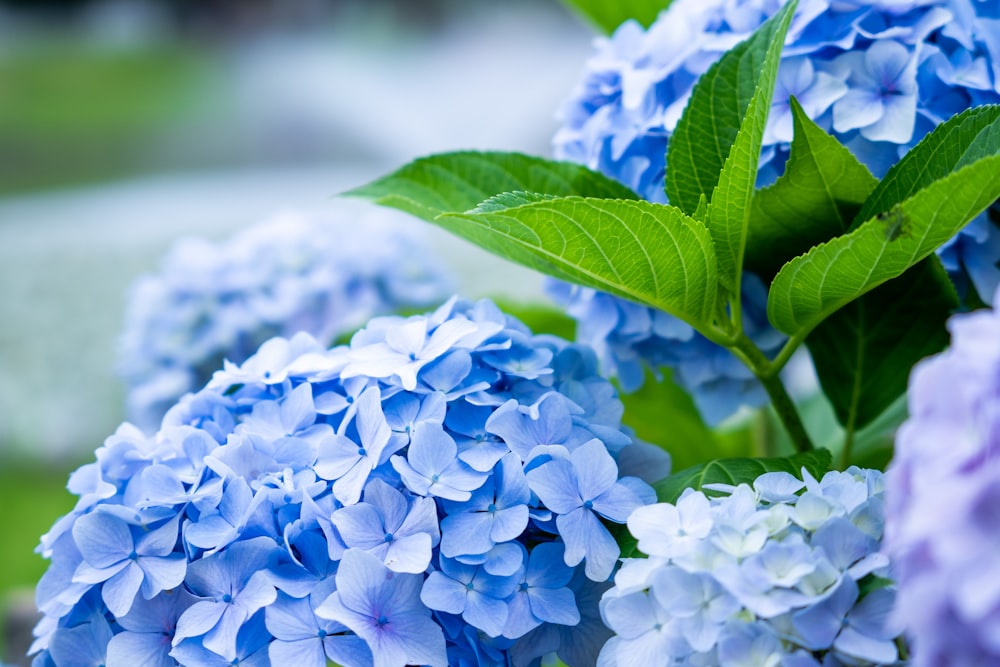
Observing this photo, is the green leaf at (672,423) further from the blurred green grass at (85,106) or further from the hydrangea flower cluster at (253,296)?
the blurred green grass at (85,106)

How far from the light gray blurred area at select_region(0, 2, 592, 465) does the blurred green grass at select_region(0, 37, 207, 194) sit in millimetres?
146

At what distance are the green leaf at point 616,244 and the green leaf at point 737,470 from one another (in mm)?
73

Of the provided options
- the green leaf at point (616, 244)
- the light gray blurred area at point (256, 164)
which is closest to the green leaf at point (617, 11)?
the light gray blurred area at point (256, 164)

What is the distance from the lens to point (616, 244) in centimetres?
48

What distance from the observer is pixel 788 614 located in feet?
1.31

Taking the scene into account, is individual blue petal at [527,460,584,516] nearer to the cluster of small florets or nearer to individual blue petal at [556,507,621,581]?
individual blue petal at [556,507,621,581]

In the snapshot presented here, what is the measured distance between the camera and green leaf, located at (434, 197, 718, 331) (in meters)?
0.46

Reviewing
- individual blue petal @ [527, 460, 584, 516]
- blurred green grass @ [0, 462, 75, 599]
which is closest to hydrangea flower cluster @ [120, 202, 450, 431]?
individual blue petal @ [527, 460, 584, 516]

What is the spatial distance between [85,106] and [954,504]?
19.3 feet

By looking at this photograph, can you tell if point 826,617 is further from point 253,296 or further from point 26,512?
point 26,512

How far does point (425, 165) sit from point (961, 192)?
29 cm

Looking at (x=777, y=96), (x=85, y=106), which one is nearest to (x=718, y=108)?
(x=777, y=96)

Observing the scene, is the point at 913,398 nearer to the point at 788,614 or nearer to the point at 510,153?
the point at 788,614

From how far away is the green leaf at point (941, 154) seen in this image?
18.9 inches
